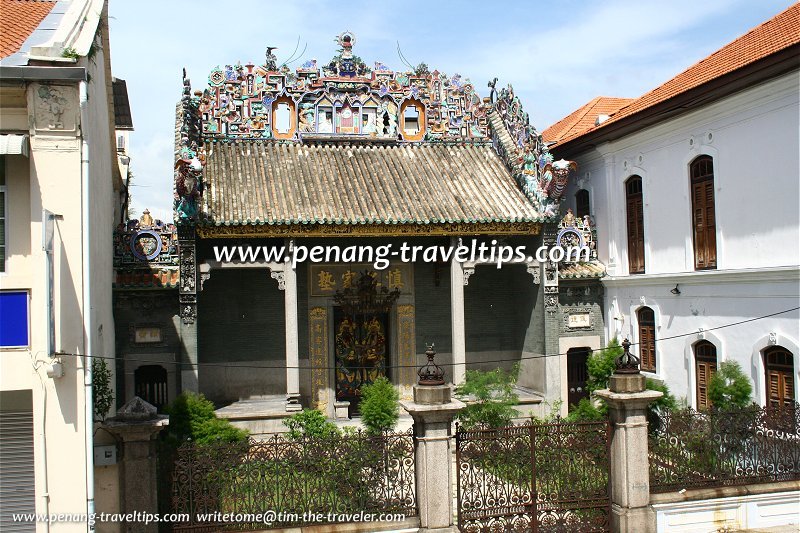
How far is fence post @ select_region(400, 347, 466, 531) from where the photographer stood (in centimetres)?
→ 880

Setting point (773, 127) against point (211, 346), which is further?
point (211, 346)

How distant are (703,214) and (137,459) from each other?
10837 mm

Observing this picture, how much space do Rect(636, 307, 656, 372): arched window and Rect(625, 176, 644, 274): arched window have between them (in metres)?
0.95

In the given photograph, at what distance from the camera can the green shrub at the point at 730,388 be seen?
463 inches

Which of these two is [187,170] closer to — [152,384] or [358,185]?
[358,185]

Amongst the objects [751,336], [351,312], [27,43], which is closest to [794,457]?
[751,336]

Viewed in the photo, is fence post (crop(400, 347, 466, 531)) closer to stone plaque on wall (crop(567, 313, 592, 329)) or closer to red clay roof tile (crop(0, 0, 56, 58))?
red clay roof tile (crop(0, 0, 56, 58))

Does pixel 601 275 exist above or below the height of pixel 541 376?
above

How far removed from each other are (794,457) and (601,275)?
23.0 ft

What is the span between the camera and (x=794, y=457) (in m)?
10.1

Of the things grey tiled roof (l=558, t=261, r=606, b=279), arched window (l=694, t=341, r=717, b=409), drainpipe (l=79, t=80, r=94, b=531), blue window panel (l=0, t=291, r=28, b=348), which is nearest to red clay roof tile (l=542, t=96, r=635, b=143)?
grey tiled roof (l=558, t=261, r=606, b=279)

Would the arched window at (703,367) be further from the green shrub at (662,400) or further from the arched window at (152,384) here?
the arched window at (152,384)

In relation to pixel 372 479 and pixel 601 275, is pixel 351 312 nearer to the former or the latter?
pixel 601 275

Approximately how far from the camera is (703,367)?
45.0 ft
